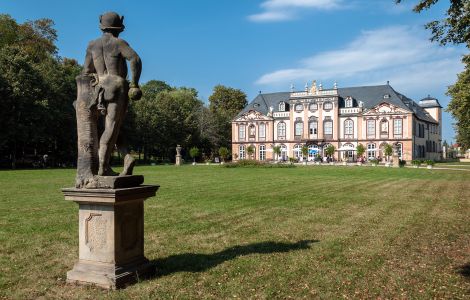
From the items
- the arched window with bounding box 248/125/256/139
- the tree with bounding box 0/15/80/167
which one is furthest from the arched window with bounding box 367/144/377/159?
the tree with bounding box 0/15/80/167

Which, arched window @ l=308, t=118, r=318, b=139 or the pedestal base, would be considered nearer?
the pedestal base

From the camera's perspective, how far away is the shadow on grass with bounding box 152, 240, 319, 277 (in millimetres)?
6266

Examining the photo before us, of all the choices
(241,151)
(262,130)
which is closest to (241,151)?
(241,151)

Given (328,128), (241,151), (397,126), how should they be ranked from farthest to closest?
(241,151) → (328,128) → (397,126)

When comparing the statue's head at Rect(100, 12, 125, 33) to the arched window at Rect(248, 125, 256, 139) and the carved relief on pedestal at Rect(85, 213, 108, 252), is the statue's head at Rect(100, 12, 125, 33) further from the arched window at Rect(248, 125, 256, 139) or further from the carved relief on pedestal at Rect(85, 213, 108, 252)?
the arched window at Rect(248, 125, 256, 139)

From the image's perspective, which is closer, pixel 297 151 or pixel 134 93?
pixel 134 93

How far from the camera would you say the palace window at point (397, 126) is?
63.2m

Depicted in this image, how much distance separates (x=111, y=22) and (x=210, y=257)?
12.6 feet

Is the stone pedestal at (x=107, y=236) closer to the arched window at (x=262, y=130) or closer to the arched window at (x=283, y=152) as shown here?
the arched window at (x=283, y=152)

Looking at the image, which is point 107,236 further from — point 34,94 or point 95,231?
point 34,94

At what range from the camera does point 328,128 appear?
68.4 metres

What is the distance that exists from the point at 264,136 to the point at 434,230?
2510 inches

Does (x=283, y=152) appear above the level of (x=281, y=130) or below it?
below

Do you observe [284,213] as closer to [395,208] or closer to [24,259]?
[395,208]
